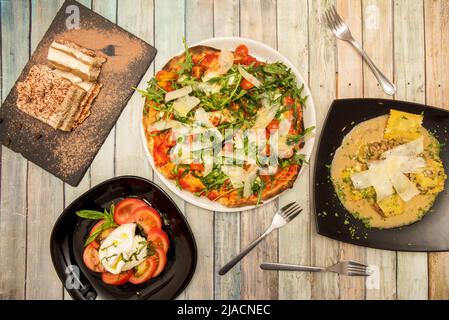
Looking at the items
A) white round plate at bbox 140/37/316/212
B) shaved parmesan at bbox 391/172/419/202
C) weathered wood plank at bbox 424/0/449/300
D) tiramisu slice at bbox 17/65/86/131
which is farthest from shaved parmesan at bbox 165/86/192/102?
weathered wood plank at bbox 424/0/449/300

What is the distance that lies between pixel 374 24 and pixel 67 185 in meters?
2.23

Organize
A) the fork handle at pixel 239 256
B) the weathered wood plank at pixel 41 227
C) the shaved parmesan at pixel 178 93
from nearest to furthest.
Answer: the shaved parmesan at pixel 178 93 → the fork handle at pixel 239 256 → the weathered wood plank at pixel 41 227

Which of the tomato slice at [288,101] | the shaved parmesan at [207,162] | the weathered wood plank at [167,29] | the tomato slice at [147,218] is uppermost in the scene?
the weathered wood plank at [167,29]

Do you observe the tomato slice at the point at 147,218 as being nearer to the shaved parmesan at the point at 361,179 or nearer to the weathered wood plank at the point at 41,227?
the weathered wood plank at the point at 41,227

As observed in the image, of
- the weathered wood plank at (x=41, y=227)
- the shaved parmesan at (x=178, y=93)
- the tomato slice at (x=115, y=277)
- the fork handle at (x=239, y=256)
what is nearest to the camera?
the shaved parmesan at (x=178, y=93)

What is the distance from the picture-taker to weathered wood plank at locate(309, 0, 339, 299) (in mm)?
2693

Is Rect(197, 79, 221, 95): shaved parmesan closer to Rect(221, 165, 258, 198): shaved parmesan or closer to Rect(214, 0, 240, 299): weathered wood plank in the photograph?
Rect(221, 165, 258, 198): shaved parmesan

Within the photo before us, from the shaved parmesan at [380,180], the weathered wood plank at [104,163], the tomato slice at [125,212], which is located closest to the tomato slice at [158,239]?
the tomato slice at [125,212]

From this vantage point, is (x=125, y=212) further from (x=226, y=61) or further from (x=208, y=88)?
(x=226, y=61)

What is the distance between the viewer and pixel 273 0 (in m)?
2.73

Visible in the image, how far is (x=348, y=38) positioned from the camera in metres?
2.70

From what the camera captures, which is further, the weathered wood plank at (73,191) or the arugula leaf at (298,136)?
the weathered wood plank at (73,191)

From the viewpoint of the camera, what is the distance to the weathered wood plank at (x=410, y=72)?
8.91ft

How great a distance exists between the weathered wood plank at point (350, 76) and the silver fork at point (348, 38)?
5cm
